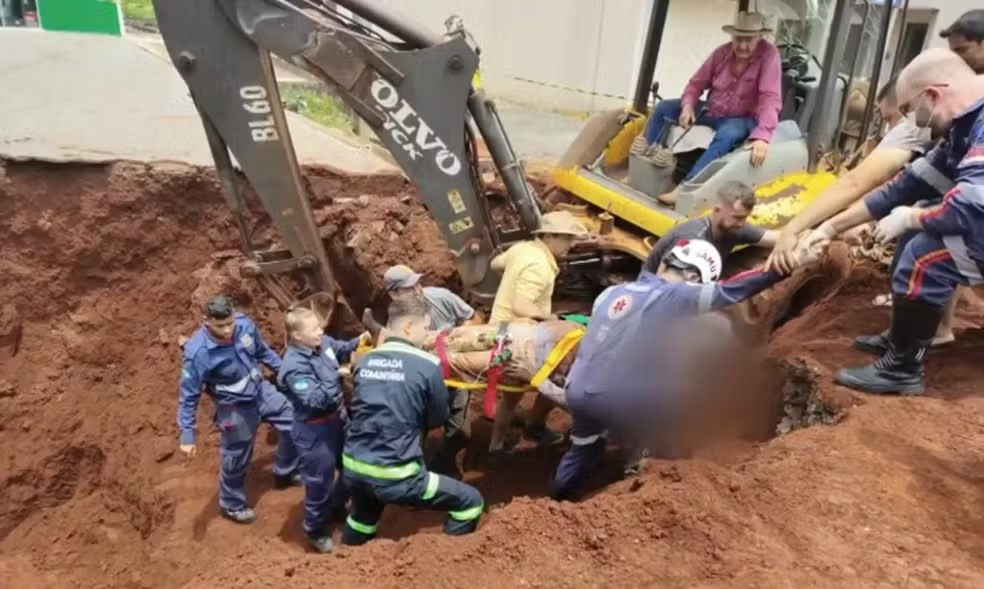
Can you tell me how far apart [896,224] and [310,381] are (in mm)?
2932

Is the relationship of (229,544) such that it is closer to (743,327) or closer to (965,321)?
(743,327)

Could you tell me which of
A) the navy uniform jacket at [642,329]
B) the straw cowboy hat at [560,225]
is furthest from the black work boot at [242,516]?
the straw cowboy hat at [560,225]

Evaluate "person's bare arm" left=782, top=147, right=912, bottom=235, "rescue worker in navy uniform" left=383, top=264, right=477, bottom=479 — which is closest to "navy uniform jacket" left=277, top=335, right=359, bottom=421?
"rescue worker in navy uniform" left=383, top=264, right=477, bottom=479

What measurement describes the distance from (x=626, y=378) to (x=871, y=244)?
1773 millimetres

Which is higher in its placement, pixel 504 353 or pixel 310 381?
pixel 504 353

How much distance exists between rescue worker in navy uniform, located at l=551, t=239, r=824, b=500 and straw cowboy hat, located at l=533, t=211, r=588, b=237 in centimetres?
98

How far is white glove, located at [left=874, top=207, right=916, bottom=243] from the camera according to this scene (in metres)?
3.61

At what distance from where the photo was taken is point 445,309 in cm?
Result: 513

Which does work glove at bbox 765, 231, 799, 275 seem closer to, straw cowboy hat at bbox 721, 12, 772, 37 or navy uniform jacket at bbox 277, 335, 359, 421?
straw cowboy hat at bbox 721, 12, 772, 37

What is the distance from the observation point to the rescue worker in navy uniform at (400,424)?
3.95 m

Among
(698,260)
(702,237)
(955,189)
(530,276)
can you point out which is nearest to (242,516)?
(530,276)

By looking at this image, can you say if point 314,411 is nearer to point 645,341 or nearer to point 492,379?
point 492,379

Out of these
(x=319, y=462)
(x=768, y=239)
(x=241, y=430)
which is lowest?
(x=241, y=430)

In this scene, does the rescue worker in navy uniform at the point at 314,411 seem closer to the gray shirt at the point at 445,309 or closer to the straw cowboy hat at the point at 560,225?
the gray shirt at the point at 445,309
